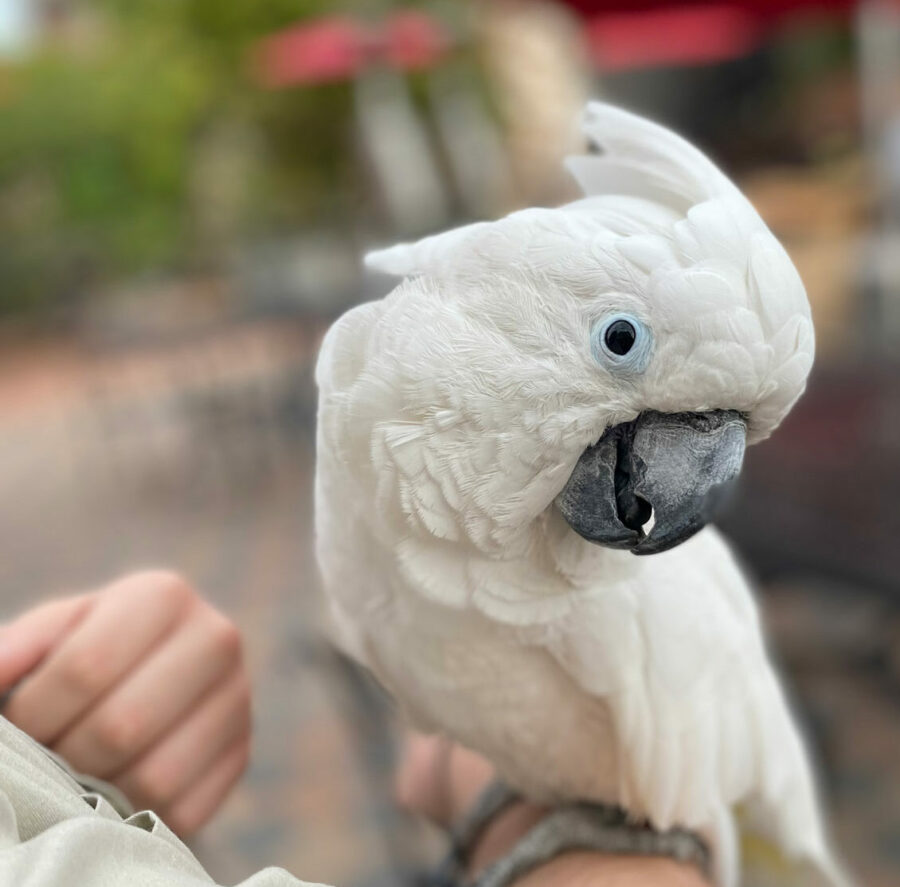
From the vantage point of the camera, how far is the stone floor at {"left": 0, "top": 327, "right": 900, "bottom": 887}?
2027mm

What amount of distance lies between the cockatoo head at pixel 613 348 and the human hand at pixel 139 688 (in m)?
0.29

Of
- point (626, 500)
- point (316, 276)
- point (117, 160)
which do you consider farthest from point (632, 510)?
point (117, 160)

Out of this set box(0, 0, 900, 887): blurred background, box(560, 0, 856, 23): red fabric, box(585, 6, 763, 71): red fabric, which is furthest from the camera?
box(585, 6, 763, 71): red fabric

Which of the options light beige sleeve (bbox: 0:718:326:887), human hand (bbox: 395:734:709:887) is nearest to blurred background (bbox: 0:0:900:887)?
human hand (bbox: 395:734:709:887)

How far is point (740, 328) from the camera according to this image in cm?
68

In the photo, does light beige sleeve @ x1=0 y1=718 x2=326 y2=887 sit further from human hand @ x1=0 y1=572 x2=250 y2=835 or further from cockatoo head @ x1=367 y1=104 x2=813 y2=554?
cockatoo head @ x1=367 y1=104 x2=813 y2=554

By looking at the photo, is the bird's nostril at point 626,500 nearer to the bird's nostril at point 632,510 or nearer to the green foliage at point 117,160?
the bird's nostril at point 632,510

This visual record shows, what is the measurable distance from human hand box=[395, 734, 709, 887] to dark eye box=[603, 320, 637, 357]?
0.49 metres

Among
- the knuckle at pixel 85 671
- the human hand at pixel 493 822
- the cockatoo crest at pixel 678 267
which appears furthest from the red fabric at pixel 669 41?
the knuckle at pixel 85 671

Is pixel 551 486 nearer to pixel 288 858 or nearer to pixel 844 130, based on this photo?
pixel 288 858

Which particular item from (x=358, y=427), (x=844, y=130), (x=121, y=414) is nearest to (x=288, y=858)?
(x=358, y=427)

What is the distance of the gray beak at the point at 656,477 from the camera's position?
0.73 m

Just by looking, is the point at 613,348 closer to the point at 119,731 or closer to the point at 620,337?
the point at 620,337

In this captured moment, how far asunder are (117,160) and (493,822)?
859 centimetres
